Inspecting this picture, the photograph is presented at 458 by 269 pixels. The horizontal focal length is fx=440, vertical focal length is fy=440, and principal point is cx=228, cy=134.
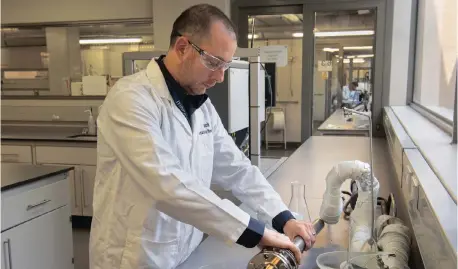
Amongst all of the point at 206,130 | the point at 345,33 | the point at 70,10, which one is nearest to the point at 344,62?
the point at 345,33

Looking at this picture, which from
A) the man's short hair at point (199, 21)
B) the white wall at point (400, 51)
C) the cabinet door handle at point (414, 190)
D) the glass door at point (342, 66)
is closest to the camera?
the cabinet door handle at point (414, 190)

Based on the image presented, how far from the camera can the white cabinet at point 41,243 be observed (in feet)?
7.13

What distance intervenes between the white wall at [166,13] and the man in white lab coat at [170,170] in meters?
3.07

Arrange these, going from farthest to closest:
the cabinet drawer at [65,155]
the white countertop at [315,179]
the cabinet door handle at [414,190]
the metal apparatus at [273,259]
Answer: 1. the cabinet drawer at [65,155]
2. the white countertop at [315,179]
3. the cabinet door handle at [414,190]
4. the metal apparatus at [273,259]

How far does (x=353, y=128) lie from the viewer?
4.11 metres

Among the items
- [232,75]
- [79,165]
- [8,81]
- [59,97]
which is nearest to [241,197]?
[232,75]

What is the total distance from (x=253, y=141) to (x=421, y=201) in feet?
6.32

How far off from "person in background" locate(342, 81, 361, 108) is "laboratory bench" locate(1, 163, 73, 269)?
3.42 meters

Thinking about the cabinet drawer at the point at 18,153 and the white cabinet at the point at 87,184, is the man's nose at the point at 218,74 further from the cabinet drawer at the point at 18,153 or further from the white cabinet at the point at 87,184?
the cabinet drawer at the point at 18,153

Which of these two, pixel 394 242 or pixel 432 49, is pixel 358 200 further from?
pixel 432 49

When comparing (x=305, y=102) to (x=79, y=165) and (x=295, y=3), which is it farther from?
(x=79, y=165)

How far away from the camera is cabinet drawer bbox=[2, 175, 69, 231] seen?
2.14m

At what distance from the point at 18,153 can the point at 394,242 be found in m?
3.63

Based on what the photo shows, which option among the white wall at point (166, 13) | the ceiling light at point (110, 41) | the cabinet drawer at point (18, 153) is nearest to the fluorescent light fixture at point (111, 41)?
the ceiling light at point (110, 41)
